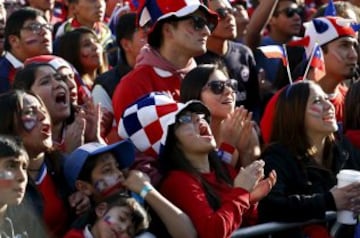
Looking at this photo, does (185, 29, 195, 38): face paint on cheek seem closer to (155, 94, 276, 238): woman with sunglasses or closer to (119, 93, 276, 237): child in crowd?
(119, 93, 276, 237): child in crowd

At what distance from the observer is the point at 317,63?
6.45 metres

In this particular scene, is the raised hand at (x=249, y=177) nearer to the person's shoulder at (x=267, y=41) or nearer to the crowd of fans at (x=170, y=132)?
the crowd of fans at (x=170, y=132)

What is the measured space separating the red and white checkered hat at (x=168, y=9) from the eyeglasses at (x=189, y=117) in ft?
3.31

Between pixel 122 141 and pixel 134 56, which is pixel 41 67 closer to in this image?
pixel 122 141

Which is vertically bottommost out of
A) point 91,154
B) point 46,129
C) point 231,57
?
point 231,57

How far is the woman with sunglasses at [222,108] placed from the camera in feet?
17.3

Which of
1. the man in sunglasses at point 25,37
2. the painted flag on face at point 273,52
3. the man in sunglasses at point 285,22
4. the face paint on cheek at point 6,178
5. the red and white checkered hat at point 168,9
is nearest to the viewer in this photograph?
the face paint on cheek at point 6,178

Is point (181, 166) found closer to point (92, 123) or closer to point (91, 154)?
point (91, 154)

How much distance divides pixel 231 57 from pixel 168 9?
3.48 ft

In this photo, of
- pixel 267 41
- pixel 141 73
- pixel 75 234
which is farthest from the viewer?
pixel 267 41

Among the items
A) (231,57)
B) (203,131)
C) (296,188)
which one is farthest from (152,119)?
(231,57)

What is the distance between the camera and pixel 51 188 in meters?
4.60

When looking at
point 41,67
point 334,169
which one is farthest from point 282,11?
point 41,67

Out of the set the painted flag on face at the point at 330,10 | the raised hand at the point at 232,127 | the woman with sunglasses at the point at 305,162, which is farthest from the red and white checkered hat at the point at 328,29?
the raised hand at the point at 232,127
